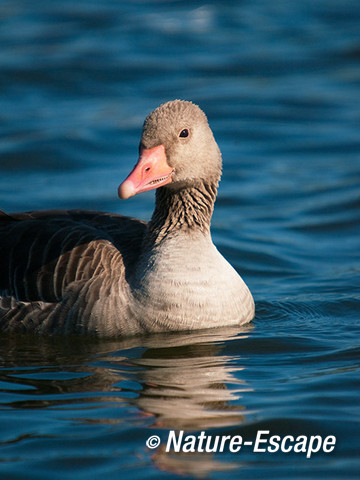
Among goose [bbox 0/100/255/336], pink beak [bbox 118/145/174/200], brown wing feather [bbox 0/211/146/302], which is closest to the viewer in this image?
pink beak [bbox 118/145/174/200]

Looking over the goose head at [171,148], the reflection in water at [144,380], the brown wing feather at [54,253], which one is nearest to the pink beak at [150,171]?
the goose head at [171,148]

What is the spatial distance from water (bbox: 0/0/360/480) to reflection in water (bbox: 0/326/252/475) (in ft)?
0.07

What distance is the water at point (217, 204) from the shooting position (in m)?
7.03

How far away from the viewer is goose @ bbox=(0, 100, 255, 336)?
902 centimetres

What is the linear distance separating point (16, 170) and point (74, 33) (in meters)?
6.72

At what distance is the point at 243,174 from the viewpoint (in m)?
15.5

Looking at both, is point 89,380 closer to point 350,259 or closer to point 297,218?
point 350,259

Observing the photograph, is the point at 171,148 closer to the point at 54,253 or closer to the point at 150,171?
the point at 150,171

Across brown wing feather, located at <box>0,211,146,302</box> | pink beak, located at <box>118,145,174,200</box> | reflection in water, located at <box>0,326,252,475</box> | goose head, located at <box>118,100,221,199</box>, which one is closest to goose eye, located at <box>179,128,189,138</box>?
goose head, located at <box>118,100,221,199</box>

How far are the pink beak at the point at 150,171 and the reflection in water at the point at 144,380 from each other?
1489 mm

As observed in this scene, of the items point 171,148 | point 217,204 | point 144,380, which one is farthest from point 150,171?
point 217,204

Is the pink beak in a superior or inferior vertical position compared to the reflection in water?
superior

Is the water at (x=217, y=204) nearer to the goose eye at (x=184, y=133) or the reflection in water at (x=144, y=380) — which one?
the reflection in water at (x=144, y=380)

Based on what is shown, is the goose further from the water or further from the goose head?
the water
